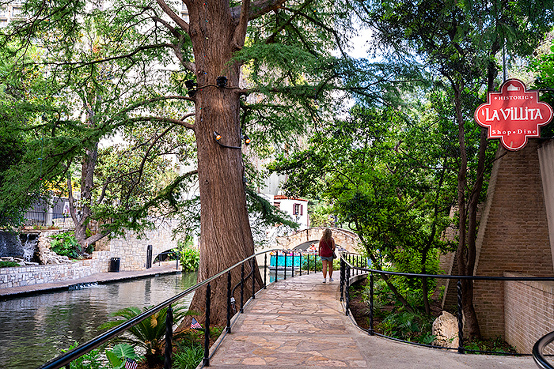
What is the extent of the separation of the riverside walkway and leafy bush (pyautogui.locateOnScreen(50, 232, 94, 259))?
1619 cm

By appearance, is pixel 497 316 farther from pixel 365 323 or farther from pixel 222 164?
pixel 222 164

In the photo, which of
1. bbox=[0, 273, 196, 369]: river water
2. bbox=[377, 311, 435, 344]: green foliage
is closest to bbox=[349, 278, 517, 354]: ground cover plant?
bbox=[377, 311, 435, 344]: green foliage

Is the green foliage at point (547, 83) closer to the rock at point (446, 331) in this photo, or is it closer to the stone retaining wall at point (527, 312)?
the stone retaining wall at point (527, 312)

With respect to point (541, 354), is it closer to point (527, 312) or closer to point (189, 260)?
point (527, 312)

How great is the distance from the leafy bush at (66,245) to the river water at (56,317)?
10.6ft

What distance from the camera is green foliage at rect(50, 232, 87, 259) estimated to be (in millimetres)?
20609

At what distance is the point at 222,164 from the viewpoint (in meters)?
8.96

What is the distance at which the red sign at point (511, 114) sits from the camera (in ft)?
25.9

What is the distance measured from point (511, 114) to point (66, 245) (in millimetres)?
19746

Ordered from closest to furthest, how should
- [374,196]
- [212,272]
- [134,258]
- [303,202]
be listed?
[212,272], [374,196], [134,258], [303,202]

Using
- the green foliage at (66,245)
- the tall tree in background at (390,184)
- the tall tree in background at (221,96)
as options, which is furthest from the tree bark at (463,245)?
the green foliage at (66,245)

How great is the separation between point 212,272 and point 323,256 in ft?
17.0

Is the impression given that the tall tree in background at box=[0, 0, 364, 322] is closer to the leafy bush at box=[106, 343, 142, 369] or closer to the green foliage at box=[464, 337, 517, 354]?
the leafy bush at box=[106, 343, 142, 369]

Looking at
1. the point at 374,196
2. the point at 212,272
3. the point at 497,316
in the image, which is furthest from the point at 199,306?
the point at 497,316
